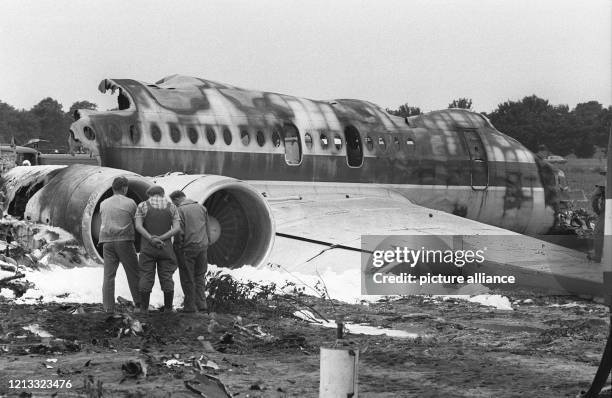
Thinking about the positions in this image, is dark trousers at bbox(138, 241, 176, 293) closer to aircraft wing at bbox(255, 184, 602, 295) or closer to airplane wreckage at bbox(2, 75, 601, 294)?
airplane wreckage at bbox(2, 75, 601, 294)

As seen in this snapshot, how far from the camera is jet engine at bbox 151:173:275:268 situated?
1694cm

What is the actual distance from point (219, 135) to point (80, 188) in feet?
15.8

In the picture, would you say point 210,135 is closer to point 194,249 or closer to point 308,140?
point 308,140

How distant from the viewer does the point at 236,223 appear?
1741 centimetres

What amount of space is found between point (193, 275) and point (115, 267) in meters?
1.04

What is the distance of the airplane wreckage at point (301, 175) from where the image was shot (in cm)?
1702

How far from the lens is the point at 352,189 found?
2180 cm

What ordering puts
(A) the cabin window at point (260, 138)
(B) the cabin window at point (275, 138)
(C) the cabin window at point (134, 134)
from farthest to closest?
(B) the cabin window at point (275, 138)
(A) the cabin window at point (260, 138)
(C) the cabin window at point (134, 134)

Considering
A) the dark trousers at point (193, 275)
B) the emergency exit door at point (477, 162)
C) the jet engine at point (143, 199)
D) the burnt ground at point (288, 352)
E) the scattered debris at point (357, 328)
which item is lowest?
the scattered debris at point (357, 328)

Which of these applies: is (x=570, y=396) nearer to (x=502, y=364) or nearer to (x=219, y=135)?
(x=502, y=364)

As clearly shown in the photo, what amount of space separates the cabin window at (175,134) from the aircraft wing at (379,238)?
6.40ft

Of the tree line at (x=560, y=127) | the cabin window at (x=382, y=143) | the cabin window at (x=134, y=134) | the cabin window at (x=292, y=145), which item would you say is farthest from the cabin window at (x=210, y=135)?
the tree line at (x=560, y=127)

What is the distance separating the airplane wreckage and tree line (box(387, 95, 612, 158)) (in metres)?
18.1

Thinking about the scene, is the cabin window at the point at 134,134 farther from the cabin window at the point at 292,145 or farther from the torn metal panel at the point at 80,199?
the cabin window at the point at 292,145
